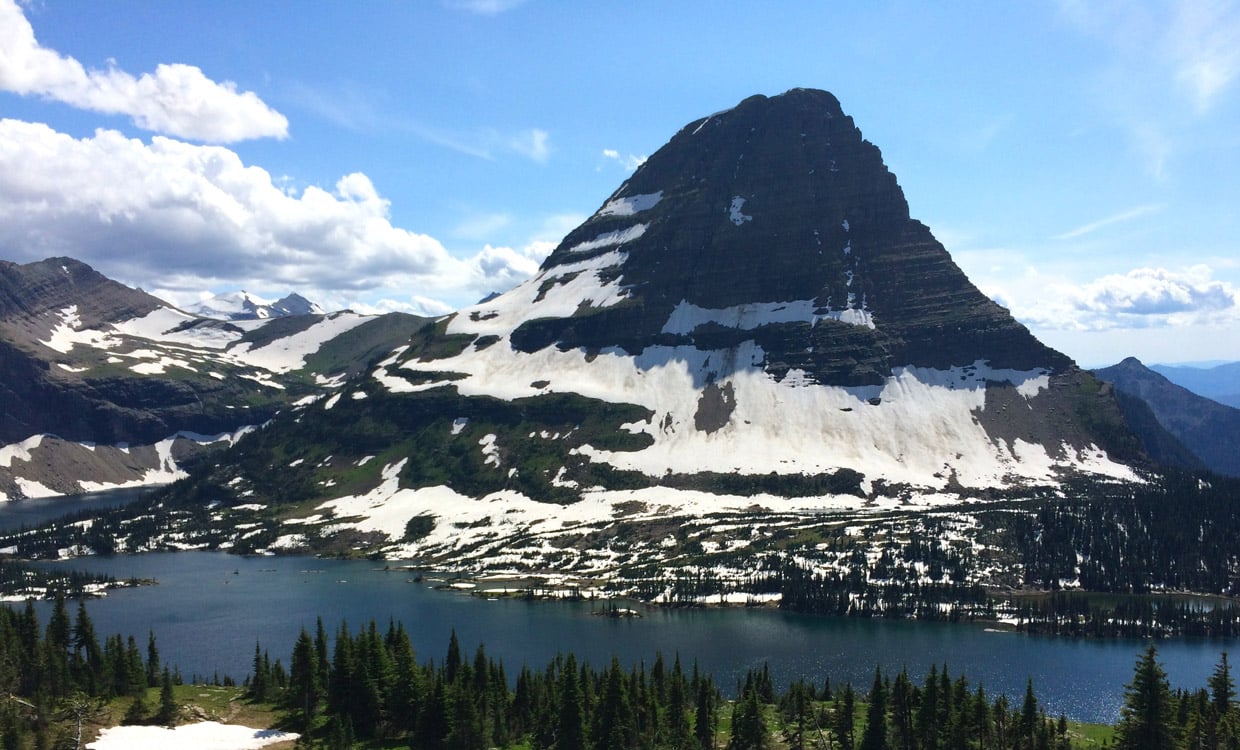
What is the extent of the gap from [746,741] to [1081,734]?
48671mm

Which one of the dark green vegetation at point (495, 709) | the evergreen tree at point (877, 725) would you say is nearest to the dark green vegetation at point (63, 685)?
the dark green vegetation at point (495, 709)

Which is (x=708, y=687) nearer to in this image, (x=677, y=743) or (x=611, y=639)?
(x=677, y=743)

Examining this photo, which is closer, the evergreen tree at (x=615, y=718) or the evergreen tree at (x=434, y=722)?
the evergreen tree at (x=615, y=718)

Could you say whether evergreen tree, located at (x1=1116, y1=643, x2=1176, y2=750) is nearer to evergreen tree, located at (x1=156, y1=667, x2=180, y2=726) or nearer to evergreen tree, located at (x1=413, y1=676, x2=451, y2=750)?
evergreen tree, located at (x1=413, y1=676, x2=451, y2=750)

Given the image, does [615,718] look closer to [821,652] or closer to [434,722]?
[434,722]

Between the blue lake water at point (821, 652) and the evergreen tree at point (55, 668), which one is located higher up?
the evergreen tree at point (55, 668)

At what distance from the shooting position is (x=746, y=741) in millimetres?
107250

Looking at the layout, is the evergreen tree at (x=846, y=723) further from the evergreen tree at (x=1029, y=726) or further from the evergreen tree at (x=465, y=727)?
the evergreen tree at (x=465, y=727)

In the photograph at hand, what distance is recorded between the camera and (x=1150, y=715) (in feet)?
294

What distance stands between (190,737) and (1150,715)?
95793 mm

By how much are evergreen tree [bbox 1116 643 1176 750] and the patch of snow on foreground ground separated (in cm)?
8577

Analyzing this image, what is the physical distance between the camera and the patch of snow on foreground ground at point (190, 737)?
99000 millimetres

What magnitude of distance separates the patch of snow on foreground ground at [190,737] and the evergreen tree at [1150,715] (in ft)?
281

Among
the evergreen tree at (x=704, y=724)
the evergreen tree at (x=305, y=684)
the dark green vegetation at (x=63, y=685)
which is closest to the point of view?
the dark green vegetation at (x=63, y=685)
